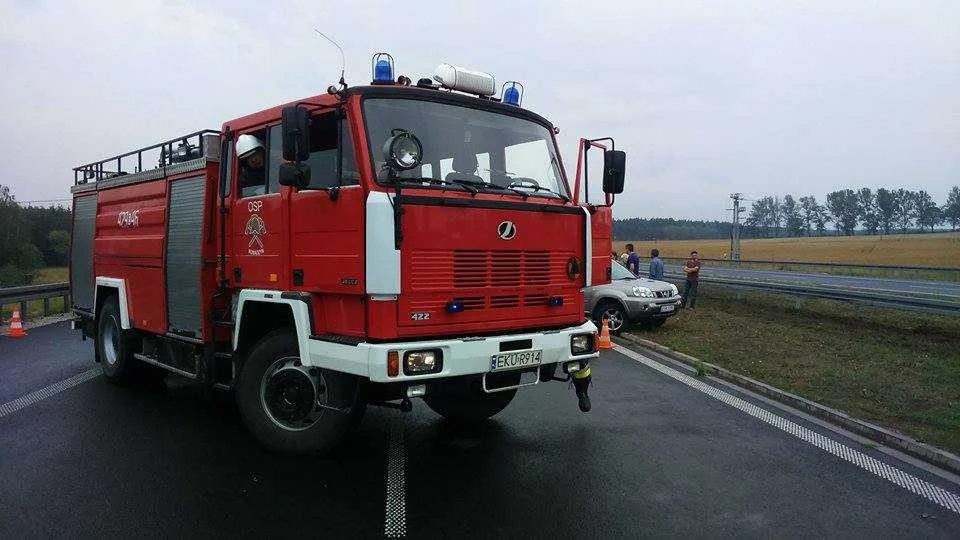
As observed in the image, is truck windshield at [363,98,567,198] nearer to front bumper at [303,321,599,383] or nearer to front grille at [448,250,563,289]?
front grille at [448,250,563,289]

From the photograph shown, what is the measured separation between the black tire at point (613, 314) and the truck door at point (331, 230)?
870 cm

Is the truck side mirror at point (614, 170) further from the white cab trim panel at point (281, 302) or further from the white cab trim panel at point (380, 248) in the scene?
the white cab trim panel at point (281, 302)

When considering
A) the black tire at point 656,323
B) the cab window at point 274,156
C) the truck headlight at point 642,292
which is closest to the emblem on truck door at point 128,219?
the cab window at point 274,156

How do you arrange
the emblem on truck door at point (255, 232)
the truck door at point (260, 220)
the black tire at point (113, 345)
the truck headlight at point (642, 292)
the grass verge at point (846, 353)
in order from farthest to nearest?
1. the truck headlight at point (642, 292)
2. the black tire at point (113, 345)
3. the grass verge at point (846, 353)
4. the emblem on truck door at point (255, 232)
5. the truck door at point (260, 220)

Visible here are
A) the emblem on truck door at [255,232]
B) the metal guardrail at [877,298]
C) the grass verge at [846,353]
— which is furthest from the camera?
the metal guardrail at [877,298]

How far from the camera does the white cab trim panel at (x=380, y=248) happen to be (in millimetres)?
4191

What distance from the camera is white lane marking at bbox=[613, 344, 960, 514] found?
14.7 ft

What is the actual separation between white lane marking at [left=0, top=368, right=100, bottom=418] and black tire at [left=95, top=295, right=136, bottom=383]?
33cm

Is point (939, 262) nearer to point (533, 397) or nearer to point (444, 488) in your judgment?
point (533, 397)

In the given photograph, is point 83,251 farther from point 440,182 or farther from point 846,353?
point 846,353

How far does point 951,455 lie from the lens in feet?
16.9

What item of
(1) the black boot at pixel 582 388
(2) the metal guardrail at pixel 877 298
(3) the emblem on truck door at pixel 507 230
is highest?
(3) the emblem on truck door at pixel 507 230

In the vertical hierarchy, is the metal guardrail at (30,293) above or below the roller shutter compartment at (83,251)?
below

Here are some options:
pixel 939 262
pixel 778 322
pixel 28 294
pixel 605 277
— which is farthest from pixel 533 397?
pixel 939 262
